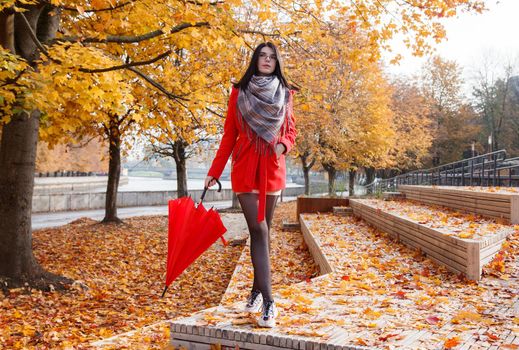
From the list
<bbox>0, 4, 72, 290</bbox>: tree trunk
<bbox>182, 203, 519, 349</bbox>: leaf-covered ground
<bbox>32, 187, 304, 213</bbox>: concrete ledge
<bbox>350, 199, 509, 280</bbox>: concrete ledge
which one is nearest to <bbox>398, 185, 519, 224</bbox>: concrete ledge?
<bbox>182, 203, 519, 349</bbox>: leaf-covered ground

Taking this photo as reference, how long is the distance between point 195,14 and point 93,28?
3.60 metres

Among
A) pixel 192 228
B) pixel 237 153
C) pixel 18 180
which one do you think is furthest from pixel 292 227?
pixel 237 153

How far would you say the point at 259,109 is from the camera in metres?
3.84

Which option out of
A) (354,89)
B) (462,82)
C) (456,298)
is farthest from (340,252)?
(462,82)

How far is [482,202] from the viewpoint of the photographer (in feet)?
27.6

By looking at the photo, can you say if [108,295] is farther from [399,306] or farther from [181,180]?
[181,180]

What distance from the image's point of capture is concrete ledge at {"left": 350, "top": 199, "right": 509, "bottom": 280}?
559cm

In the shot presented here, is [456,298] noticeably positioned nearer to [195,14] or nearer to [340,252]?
[340,252]

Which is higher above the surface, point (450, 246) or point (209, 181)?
point (209, 181)

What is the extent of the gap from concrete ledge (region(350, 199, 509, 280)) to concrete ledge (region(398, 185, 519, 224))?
0.88m

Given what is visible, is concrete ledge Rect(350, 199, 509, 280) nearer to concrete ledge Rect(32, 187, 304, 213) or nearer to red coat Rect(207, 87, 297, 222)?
red coat Rect(207, 87, 297, 222)

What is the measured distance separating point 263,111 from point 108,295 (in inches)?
226

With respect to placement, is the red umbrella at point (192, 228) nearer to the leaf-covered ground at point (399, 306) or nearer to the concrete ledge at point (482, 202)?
the leaf-covered ground at point (399, 306)

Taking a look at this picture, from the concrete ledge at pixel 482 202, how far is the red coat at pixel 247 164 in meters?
Answer: 4.90
